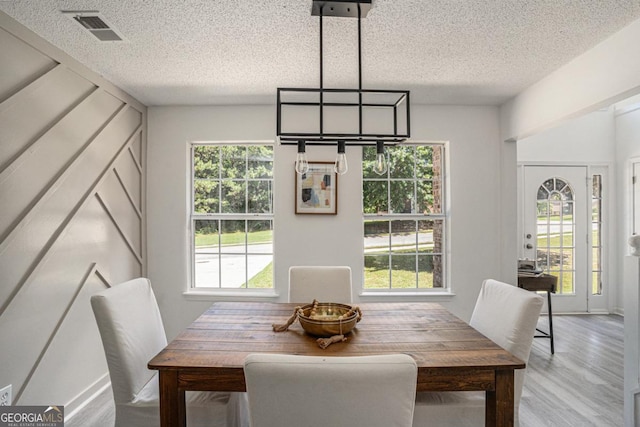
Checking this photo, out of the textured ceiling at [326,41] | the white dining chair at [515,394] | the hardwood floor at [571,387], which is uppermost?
the textured ceiling at [326,41]

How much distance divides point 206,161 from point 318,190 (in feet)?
3.88

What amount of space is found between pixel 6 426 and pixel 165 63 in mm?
2324

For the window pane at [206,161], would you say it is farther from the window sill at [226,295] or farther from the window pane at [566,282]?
the window pane at [566,282]

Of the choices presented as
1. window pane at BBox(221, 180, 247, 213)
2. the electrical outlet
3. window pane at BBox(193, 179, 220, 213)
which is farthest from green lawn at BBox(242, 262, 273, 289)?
the electrical outlet

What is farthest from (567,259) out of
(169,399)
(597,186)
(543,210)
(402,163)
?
(169,399)

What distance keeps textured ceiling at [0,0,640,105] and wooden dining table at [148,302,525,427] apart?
1.66m

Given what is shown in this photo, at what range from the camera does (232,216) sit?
360cm

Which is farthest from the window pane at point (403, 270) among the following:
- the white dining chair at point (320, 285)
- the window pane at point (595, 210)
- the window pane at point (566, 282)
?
the window pane at point (595, 210)

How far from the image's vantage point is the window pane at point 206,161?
3650 millimetres

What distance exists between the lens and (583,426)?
2.22 m

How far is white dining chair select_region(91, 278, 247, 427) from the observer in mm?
1621

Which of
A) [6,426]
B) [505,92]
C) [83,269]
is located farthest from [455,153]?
[6,426]

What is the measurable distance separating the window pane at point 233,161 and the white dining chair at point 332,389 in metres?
2.84

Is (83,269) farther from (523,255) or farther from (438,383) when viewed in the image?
(523,255)
